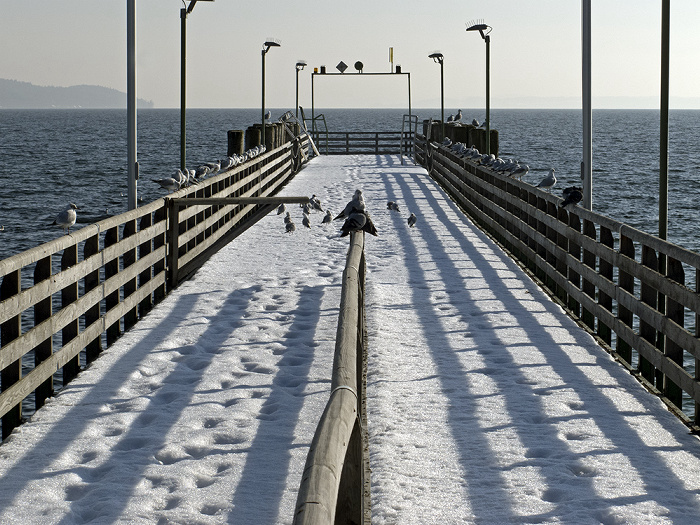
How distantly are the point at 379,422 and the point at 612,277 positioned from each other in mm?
4415

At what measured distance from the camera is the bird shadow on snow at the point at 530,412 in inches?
192

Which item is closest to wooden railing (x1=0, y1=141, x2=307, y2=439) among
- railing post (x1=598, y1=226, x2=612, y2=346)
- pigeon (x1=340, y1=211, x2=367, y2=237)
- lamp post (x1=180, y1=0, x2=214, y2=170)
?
pigeon (x1=340, y1=211, x2=367, y2=237)

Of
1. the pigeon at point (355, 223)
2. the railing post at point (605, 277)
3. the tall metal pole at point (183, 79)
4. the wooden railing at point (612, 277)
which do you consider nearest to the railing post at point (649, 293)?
the wooden railing at point (612, 277)

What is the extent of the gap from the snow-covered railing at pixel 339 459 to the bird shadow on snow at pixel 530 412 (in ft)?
2.33

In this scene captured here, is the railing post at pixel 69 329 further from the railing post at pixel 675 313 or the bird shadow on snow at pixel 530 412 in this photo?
the railing post at pixel 675 313

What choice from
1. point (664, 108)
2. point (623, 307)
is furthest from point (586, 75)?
point (623, 307)

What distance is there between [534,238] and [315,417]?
6.55 meters

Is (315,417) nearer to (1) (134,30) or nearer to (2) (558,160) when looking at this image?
(1) (134,30)

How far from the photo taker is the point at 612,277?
9609mm

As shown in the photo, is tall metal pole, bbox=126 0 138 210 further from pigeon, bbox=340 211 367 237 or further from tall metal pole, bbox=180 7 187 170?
tall metal pole, bbox=180 7 187 170

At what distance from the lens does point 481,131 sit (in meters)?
27.8

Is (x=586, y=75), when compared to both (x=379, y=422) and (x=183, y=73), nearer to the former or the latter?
(x=379, y=422)

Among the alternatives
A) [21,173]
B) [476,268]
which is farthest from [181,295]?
[21,173]

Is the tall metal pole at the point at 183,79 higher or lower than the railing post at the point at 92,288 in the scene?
higher
